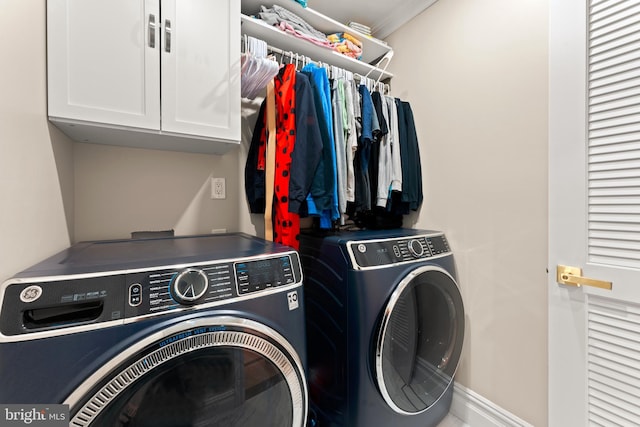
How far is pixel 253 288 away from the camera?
0.76m

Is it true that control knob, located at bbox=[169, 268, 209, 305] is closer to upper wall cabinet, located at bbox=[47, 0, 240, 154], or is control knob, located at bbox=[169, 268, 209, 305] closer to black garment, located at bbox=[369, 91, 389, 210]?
upper wall cabinet, located at bbox=[47, 0, 240, 154]

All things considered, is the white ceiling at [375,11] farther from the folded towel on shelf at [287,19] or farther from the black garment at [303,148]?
the black garment at [303,148]

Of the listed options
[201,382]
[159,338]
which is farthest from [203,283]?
[201,382]

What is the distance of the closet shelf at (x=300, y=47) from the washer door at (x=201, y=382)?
1.49m

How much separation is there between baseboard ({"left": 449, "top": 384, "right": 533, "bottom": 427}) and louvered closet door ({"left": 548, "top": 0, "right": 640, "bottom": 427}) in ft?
0.67

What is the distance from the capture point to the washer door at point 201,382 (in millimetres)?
556

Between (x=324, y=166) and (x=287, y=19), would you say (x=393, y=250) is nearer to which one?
(x=324, y=166)

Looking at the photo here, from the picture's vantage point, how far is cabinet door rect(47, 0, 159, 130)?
2.83 feet

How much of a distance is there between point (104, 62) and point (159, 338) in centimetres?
99

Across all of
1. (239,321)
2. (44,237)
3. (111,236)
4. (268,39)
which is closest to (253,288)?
(239,321)

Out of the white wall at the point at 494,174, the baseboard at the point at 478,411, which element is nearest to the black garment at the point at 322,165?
the white wall at the point at 494,174

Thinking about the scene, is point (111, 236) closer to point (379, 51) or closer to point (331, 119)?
point (331, 119)

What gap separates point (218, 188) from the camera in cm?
150

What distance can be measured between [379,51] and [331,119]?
1.04m
